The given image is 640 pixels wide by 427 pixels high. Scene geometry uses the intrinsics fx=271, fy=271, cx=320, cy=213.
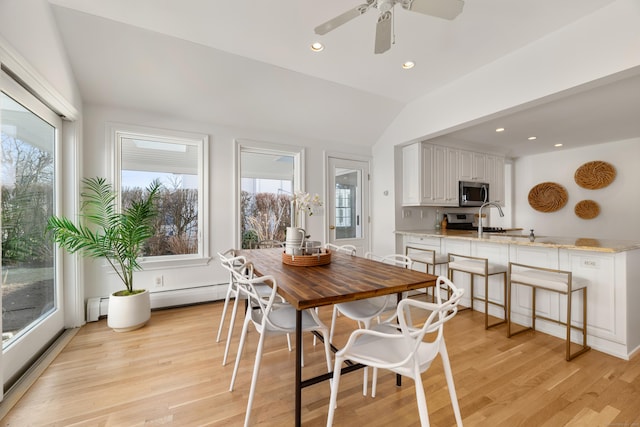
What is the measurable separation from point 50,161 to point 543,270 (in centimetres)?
474

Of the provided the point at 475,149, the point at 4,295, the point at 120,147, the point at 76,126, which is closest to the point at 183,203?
the point at 120,147

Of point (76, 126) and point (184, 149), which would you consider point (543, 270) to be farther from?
point (76, 126)

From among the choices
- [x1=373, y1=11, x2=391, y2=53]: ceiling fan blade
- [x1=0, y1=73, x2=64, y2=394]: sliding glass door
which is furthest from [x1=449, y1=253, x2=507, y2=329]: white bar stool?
[x1=0, y1=73, x2=64, y2=394]: sliding glass door

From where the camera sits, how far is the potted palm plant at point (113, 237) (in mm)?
2549

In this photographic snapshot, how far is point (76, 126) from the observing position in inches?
107

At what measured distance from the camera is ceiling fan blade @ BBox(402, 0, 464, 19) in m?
1.49

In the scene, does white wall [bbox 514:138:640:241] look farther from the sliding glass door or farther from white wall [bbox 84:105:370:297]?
the sliding glass door

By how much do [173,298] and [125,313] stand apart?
2.19ft

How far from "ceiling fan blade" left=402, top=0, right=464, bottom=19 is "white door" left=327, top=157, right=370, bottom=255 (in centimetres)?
287

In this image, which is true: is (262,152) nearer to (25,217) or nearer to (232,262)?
(232,262)

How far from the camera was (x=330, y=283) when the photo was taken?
1552 millimetres

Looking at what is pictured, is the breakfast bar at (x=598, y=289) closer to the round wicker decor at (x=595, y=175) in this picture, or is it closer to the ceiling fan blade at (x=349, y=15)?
the ceiling fan blade at (x=349, y=15)

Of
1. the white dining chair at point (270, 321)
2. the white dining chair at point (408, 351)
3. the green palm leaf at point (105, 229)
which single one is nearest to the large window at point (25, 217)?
the green palm leaf at point (105, 229)

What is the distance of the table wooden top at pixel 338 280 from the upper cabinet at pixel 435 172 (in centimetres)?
237
